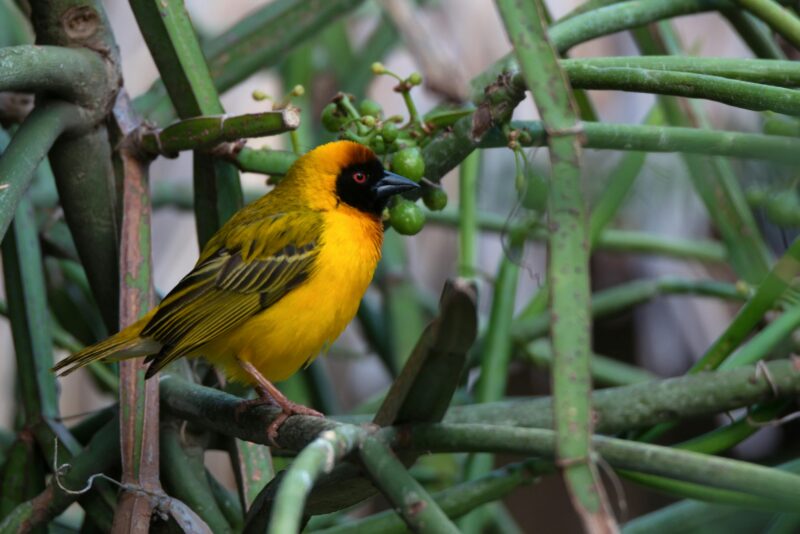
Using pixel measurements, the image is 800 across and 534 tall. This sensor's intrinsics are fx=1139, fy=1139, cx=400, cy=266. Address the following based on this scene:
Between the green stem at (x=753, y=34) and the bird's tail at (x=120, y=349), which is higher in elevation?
the green stem at (x=753, y=34)

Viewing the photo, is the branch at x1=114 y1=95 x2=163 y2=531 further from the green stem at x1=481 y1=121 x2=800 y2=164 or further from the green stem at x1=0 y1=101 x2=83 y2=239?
the green stem at x1=481 y1=121 x2=800 y2=164

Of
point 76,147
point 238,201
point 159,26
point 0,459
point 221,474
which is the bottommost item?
point 221,474

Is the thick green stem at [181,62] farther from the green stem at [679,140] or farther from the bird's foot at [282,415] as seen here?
the green stem at [679,140]

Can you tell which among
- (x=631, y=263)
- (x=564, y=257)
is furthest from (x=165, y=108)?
(x=631, y=263)

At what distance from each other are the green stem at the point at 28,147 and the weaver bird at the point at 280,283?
394mm

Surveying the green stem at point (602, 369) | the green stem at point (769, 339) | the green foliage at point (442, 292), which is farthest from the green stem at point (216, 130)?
the green stem at point (602, 369)

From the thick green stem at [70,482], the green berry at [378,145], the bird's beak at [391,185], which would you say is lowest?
the thick green stem at [70,482]

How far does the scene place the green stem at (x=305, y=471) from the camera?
111cm

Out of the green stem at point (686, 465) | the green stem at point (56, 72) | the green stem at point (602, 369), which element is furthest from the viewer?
the green stem at point (602, 369)

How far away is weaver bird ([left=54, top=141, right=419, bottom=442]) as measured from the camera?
2.39 metres

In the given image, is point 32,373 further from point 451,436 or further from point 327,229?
point 451,436

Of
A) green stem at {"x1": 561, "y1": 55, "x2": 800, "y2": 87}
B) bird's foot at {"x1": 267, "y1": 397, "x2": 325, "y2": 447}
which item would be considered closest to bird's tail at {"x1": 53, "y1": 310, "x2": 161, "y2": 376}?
bird's foot at {"x1": 267, "y1": 397, "x2": 325, "y2": 447}

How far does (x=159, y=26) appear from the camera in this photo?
220 cm

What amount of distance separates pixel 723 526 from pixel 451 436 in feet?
1.80
